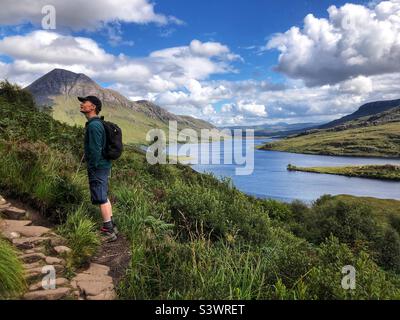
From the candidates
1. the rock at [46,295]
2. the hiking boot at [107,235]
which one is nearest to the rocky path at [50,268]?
the rock at [46,295]

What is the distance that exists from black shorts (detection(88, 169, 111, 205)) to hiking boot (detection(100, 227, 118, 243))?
56cm

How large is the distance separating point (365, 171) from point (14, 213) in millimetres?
168568

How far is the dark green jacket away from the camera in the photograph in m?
7.78

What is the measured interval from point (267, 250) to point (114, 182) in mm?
6231

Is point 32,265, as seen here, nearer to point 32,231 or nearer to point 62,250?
point 62,250

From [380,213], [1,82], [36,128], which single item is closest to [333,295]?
[36,128]

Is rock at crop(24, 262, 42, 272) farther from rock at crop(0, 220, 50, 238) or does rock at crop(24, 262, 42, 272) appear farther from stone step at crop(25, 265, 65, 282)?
rock at crop(0, 220, 50, 238)

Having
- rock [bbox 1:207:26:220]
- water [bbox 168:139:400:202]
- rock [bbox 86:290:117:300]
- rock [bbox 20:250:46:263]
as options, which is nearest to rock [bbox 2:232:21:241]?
rock [bbox 20:250:46:263]

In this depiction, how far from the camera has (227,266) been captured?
20.4ft

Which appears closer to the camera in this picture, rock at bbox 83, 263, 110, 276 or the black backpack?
rock at bbox 83, 263, 110, 276

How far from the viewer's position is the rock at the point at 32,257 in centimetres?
612

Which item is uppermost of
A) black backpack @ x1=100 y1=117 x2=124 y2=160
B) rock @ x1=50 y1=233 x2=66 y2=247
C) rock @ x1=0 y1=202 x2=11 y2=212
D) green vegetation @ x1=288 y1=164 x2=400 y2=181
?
black backpack @ x1=100 y1=117 x2=124 y2=160

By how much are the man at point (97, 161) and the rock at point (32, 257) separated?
163cm

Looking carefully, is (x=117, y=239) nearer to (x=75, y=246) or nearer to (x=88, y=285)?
(x=75, y=246)
